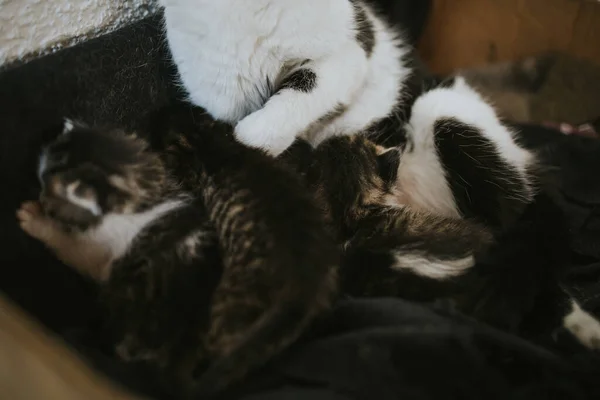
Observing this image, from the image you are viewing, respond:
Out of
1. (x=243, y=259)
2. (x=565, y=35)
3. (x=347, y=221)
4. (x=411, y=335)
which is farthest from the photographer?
(x=565, y=35)

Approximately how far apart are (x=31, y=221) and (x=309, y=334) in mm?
581

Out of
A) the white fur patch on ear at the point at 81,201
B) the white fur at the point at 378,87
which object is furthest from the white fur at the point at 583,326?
the white fur patch on ear at the point at 81,201

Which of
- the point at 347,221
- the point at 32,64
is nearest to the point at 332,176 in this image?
the point at 347,221

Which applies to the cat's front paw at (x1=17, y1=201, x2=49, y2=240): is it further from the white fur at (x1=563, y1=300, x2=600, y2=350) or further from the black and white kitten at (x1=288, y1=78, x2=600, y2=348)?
the white fur at (x1=563, y1=300, x2=600, y2=350)

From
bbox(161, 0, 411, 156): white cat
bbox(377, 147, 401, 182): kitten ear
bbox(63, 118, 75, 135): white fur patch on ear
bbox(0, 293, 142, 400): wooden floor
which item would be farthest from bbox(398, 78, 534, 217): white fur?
bbox(0, 293, 142, 400): wooden floor

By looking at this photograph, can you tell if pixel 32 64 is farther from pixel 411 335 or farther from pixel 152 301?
pixel 411 335

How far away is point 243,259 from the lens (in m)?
0.94

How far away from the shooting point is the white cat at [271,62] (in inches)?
46.8

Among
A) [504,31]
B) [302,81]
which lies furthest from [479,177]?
[504,31]

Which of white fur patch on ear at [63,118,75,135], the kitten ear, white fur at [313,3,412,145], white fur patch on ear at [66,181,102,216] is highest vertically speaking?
white fur patch on ear at [63,118,75,135]

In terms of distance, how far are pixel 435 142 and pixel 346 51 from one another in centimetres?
37

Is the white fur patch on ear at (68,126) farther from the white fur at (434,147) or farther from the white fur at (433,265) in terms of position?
the white fur at (434,147)

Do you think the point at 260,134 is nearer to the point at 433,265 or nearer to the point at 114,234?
the point at 114,234

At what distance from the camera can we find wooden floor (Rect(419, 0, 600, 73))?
1.79 m
